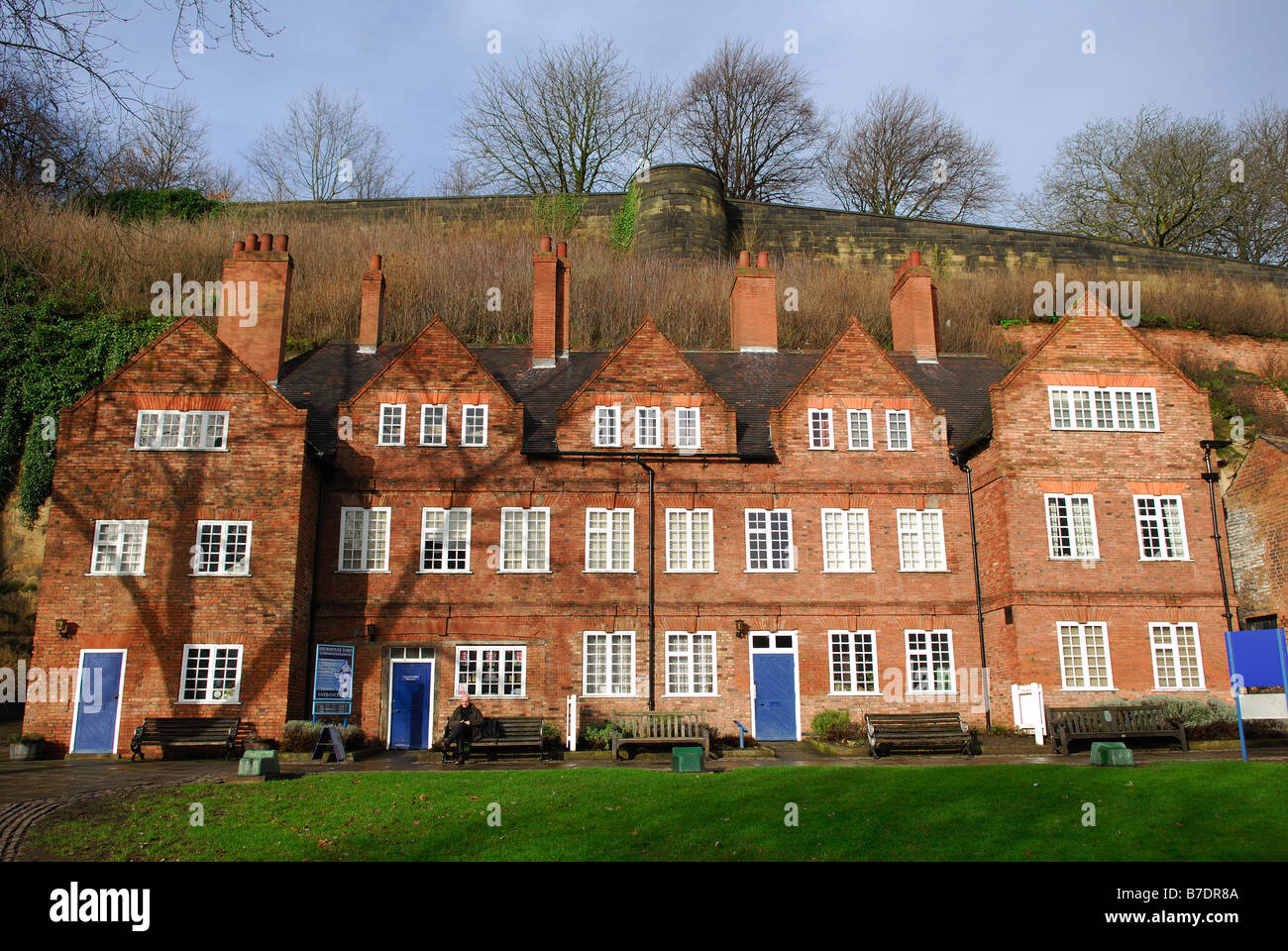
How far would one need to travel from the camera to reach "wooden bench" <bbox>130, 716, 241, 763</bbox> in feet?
74.1

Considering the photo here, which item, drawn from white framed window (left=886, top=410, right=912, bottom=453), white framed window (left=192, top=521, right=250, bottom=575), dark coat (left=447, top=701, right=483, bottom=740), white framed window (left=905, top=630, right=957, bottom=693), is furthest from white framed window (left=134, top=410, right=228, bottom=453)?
white framed window (left=905, top=630, right=957, bottom=693)

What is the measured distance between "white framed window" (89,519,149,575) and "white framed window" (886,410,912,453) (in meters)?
19.2

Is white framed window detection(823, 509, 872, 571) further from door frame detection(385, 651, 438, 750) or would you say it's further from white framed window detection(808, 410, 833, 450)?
door frame detection(385, 651, 438, 750)

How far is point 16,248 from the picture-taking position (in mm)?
11000

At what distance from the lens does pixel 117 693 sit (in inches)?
929

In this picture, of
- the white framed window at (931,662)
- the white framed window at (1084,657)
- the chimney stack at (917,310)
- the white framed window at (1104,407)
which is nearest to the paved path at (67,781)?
the white framed window at (931,662)

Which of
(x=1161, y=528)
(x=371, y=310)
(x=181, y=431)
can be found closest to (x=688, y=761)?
(x=1161, y=528)

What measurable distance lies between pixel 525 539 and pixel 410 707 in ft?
16.6

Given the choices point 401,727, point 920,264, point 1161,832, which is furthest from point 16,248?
point 920,264

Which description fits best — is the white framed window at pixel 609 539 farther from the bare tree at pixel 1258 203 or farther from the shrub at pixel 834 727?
the bare tree at pixel 1258 203

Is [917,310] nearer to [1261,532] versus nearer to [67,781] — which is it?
[1261,532]

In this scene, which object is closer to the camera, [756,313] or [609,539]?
[609,539]

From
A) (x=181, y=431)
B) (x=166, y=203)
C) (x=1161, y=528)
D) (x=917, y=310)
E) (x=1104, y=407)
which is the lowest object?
(x=1161, y=528)
